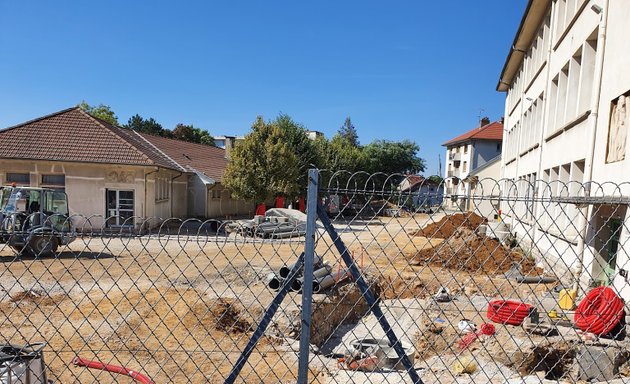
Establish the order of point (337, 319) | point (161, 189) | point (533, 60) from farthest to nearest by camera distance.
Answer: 1. point (161, 189)
2. point (533, 60)
3. point (337, 319)

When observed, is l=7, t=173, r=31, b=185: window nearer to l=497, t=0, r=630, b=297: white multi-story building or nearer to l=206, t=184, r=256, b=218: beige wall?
l=206, t=184, r=256, b=218: beige wall

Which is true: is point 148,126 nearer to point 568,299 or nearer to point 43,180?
point 43,180

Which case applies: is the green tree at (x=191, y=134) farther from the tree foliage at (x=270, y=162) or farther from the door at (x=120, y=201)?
the door at (x=120, y=201)

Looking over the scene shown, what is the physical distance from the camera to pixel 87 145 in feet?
65.1

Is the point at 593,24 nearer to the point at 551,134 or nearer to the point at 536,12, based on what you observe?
the point at 551,134

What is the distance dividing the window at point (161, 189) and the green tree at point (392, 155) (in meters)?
31.2

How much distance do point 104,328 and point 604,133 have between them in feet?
35.1

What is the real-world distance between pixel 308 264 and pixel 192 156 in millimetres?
29432

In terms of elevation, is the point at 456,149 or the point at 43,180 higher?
the point at 456,149

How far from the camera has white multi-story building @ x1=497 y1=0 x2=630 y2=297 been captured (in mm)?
7352

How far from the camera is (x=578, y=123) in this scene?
10.3m

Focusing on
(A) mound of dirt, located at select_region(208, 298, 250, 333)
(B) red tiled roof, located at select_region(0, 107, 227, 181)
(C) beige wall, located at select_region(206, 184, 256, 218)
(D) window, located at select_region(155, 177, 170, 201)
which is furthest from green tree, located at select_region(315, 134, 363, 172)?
(A) mound of dirt, located at select_region(208, 298, 250, 333)

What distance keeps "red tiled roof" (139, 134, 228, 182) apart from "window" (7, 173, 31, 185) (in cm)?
864

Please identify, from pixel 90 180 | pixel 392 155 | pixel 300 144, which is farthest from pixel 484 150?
pixel 90 180
